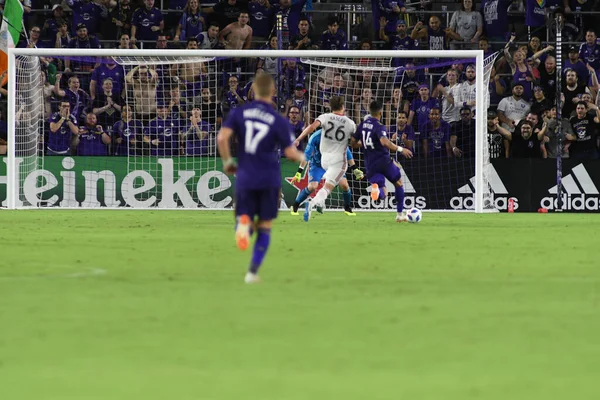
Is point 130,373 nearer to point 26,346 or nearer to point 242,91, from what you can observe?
point 26,346

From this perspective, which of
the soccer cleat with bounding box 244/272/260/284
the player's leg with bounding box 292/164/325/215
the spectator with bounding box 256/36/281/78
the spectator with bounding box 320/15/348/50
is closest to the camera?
the soccer cleat with bounding box 244/272/260/284

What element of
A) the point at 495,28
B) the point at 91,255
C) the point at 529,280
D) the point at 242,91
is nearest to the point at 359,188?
the point at 242,91

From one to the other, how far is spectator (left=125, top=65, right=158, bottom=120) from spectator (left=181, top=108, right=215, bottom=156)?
0.92m

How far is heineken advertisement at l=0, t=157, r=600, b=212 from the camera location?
1050 inches

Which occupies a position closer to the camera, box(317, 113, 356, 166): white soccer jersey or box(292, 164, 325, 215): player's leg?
box(317, 113, 356, 166): white soccer jersey

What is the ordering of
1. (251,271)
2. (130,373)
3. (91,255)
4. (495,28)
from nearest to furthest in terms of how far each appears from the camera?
(130,373) → (251,271) → (91,255) → (495,28)

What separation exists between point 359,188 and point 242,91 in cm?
332

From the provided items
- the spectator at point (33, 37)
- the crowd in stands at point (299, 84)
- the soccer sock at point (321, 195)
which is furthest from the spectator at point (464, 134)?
the spectator at point (33, 37)

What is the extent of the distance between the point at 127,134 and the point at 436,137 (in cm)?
668

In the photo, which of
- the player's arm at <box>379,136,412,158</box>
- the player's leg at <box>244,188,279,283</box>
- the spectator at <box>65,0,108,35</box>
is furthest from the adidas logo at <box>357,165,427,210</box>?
the player's leg at <box>244,188,279,283</box>

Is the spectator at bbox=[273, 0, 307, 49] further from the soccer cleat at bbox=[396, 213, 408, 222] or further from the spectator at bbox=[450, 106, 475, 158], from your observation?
the soccer cleat at bbox=[396, 213, 408, 222]

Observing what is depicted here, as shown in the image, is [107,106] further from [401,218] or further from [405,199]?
[401,218]

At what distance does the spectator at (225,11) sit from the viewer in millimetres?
29078

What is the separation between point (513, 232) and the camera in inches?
737
